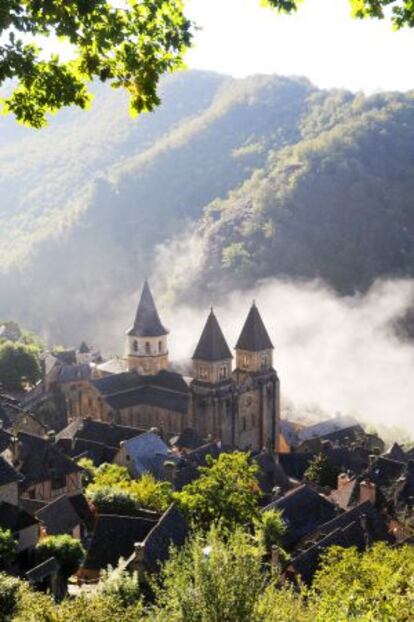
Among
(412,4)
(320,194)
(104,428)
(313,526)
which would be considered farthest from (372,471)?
(320,194)

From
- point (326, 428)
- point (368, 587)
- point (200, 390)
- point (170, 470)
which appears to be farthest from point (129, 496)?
point (326, 428)

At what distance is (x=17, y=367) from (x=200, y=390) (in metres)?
21.4

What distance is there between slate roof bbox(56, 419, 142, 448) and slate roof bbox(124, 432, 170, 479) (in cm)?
419

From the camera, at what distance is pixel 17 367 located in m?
70.8

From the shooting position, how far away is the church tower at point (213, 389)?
56500 mm

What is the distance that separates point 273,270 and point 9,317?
4918 cm

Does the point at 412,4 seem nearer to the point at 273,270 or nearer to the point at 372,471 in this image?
the point at 372,471

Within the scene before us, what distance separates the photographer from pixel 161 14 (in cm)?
784

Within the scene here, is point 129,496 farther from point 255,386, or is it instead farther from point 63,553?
point 255,386

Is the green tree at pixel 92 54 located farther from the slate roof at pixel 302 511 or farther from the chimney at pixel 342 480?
the chimney at pixel 342 480

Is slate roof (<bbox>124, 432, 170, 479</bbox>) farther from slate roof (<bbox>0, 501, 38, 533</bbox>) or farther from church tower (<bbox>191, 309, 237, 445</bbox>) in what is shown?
slate roof (<bbox>0, 501, 38, 533</bbox>)

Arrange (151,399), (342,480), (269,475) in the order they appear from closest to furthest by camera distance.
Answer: (342,480) → (269,475) → (151,399)

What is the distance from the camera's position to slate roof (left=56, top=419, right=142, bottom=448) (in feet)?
153

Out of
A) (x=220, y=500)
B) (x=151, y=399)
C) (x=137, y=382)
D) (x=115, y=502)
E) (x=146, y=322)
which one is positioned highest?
(x=146, y=322)
